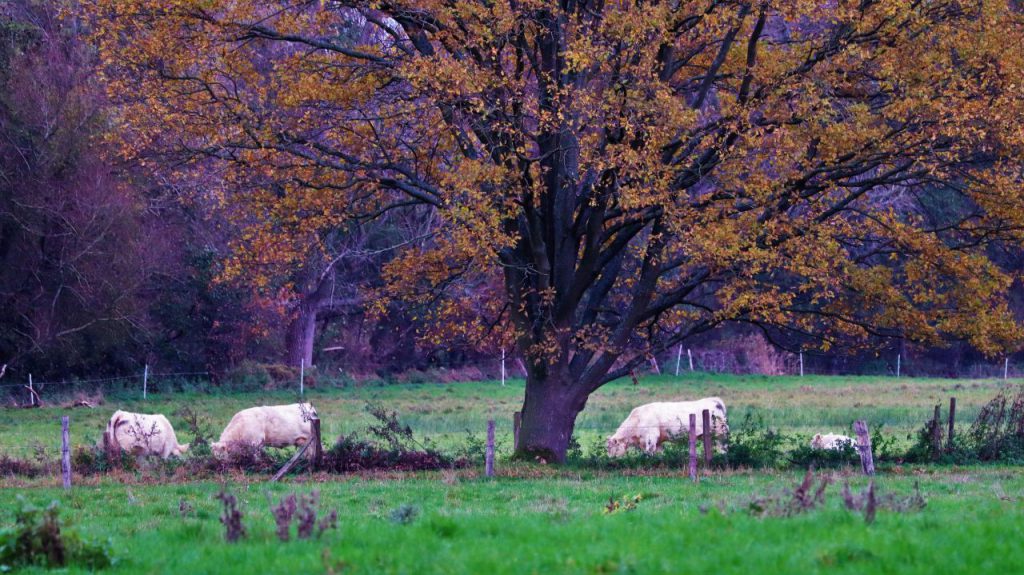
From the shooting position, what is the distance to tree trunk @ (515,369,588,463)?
65.4ft

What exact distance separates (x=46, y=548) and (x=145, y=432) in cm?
1354

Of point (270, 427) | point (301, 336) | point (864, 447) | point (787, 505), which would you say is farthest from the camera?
point (301, 336)

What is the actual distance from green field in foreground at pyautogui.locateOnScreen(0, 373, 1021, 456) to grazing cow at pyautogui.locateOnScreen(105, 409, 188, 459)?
705mm

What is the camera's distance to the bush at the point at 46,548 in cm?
885

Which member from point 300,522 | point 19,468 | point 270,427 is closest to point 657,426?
point 270,427

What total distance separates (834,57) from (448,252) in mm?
7723

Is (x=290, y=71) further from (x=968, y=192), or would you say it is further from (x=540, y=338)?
(x=968, y=192)

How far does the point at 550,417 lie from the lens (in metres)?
20.0

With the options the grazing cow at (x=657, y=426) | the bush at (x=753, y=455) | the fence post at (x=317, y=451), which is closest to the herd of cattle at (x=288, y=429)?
the grazing cow at (x=657, y=426)

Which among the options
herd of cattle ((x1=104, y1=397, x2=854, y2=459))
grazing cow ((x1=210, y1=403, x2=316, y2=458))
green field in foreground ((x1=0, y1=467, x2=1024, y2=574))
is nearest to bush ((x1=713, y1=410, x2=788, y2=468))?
herd of cattle ((x1=104, y1=397, x2=854, y2=459))

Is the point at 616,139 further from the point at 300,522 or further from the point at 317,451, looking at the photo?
the point at 300,522

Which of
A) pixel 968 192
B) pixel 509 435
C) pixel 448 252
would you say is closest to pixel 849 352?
pixel 968 192

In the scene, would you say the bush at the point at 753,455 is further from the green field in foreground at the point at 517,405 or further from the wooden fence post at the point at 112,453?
the wooden fence post at the point at 112,453

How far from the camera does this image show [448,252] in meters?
20.5
